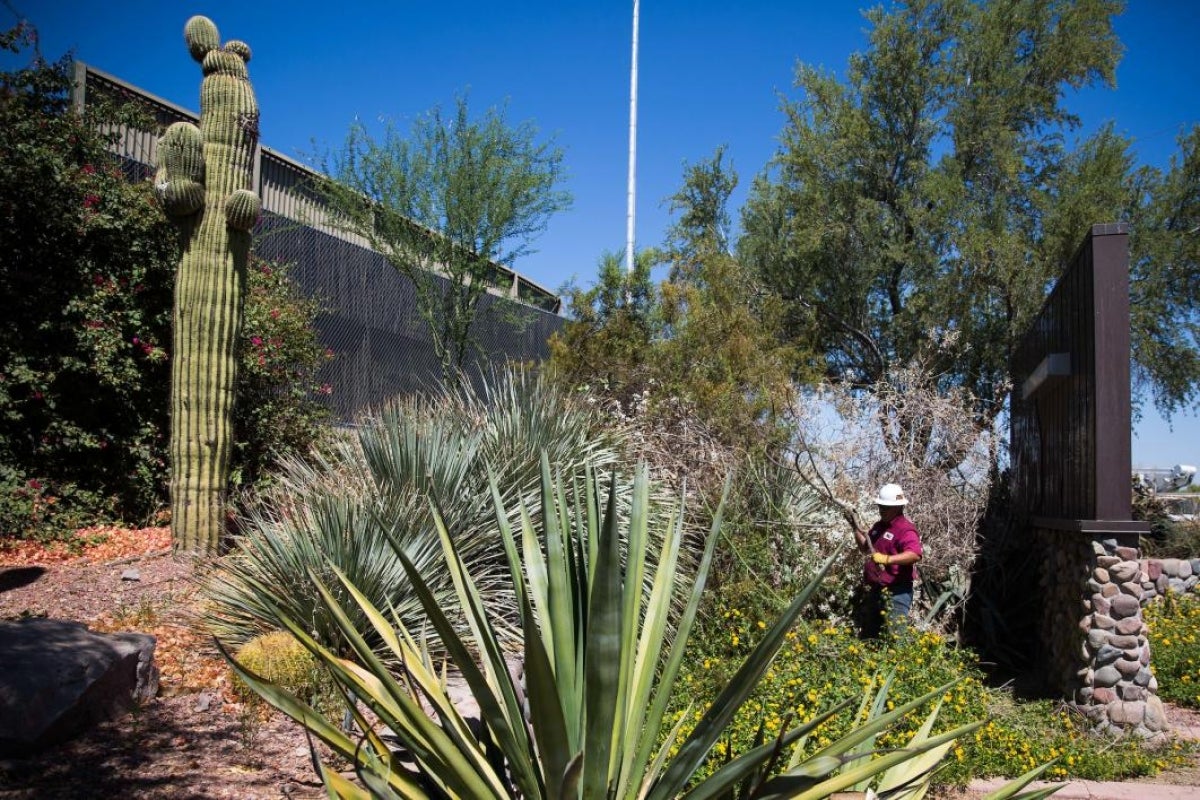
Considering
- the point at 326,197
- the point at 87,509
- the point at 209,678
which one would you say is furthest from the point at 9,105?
the point at 209,678

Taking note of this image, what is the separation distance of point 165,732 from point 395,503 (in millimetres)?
2217

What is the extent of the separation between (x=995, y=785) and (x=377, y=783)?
14.4ft

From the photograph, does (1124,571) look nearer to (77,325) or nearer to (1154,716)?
(1154,716)

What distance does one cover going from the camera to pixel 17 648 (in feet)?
14.0

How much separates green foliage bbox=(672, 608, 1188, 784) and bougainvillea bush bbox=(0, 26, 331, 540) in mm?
6520

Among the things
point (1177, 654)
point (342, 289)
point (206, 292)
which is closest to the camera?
point (1177, 654)

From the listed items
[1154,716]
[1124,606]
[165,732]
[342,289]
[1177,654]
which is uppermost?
[342,289]

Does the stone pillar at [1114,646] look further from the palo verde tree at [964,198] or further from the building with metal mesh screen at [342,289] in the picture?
the palo verde tree at [964,198]

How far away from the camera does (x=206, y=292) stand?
8281 mm

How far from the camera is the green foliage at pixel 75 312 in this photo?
9266 mm

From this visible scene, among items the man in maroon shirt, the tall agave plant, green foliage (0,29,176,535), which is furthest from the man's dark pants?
green foliage (0,29,176,535)

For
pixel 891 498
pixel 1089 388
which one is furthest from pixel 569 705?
pixel 1089 388

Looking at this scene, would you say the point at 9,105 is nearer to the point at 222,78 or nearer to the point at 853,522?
the point at 222,78

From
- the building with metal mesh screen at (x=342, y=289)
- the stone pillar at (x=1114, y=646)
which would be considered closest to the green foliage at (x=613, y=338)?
the building with metal mesh screen at (x=342, y=289)
